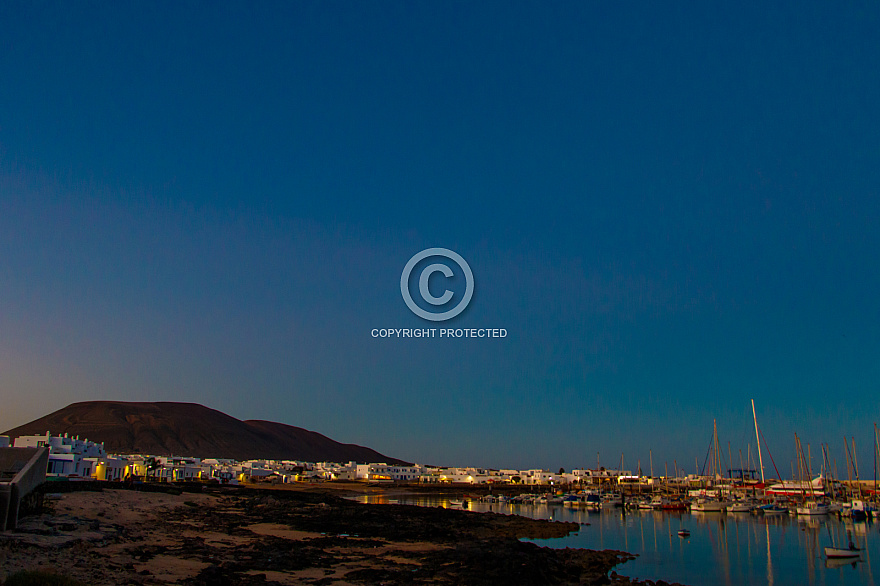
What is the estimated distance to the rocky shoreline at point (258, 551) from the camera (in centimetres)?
1955

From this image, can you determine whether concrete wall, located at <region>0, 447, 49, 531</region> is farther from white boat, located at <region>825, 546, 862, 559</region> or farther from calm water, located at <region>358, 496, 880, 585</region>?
white boat, located at <region>825, 546, 862, 559</region>

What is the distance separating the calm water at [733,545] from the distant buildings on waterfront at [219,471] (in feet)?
A: 149

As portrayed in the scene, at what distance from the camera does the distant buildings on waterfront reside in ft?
217

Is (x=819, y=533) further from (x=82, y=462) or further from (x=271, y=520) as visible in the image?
(x=82, y=462)

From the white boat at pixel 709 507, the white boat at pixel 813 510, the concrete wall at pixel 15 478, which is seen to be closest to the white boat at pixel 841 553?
the white boat at pixel 813 510

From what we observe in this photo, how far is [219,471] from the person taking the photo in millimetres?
114062

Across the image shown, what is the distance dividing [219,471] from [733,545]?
94.2 metres

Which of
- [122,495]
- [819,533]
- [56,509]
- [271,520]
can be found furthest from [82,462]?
[819,533]

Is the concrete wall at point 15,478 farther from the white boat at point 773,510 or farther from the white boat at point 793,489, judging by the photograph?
the white boat at point 793,489

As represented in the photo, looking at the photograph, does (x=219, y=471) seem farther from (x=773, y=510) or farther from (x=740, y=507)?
(x=773, y=510)

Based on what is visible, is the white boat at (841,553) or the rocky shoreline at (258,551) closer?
the rocky shoreline at (258,551)

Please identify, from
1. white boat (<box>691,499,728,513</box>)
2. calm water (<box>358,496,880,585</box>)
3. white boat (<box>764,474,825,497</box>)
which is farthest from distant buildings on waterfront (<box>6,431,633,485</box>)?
white boat (<box>691,499,728,513</box>)

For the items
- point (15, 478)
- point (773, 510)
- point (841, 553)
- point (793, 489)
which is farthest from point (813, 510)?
point (15, 478)

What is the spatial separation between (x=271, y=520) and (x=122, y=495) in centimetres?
1048
